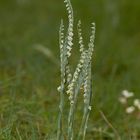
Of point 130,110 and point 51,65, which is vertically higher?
point 51,65

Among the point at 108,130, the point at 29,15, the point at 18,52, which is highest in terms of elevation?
the point at 29,15

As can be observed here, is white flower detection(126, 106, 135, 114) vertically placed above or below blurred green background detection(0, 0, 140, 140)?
below

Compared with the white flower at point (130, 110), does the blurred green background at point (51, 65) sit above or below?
above

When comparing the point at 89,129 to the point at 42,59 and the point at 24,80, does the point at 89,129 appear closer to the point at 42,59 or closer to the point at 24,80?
the point at 24,80

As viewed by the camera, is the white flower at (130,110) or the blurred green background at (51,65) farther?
the white flower at (130,110)

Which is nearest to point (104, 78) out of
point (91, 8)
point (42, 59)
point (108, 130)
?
point (42, 59)

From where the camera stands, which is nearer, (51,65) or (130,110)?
(130,110)

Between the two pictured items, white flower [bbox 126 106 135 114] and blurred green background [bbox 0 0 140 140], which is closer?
blurred green background [bbox 0 0 140 140]

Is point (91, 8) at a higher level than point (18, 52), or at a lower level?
higher
